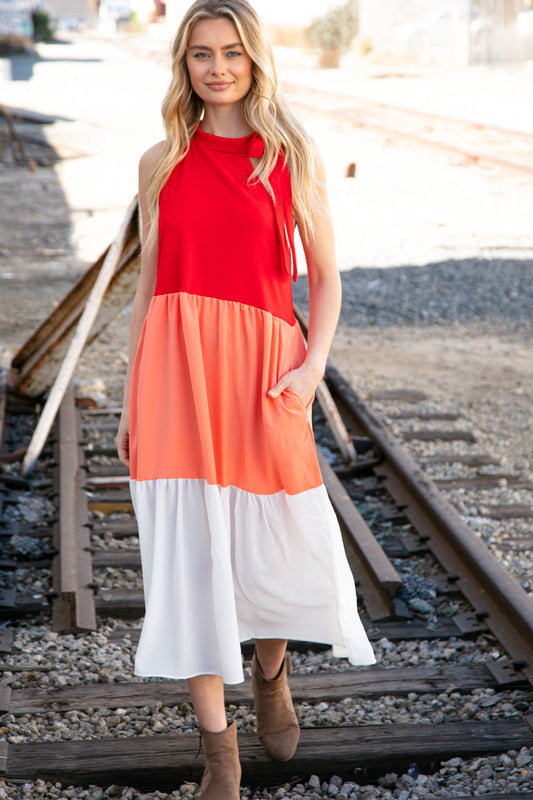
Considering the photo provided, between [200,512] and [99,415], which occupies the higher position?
[200,512]

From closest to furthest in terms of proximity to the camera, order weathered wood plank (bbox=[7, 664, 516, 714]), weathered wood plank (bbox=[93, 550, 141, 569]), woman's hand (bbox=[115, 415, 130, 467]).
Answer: woman's hand (bbox=[115, 415, 130, 467]), weathered wood plank (bbox=[7, 664, 516, 714]), weathered wood plank (bbox=[93, 550, 141, 569])

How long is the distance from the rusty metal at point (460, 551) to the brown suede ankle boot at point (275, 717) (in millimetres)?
969

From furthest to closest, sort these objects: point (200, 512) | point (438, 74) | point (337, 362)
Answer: point (438, 74), point (337, 362), point (200, 512)

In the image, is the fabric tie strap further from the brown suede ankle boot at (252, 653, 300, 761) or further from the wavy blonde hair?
the brown suede ankle boot at (252, 653, 300, 761)

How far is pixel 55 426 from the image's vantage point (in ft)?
19.8

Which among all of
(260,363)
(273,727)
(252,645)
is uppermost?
(260,363)

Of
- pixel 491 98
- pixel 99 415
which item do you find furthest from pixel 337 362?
pixel 491 98

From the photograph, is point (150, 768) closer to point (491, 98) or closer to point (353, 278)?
point (353, 278)

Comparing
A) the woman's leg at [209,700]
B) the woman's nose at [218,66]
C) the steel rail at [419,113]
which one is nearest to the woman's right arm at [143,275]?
the woman's nose at [218,66]

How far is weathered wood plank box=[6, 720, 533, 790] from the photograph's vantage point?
289 cm

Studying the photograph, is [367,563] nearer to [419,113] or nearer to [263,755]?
[263,755]

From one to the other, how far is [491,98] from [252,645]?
79.5 ft

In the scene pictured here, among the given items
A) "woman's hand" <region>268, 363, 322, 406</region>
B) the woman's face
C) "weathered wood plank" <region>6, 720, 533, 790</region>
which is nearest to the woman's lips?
the woman's face

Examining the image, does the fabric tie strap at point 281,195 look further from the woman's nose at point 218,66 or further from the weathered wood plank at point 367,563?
the weathered wood plank at point 367,563
